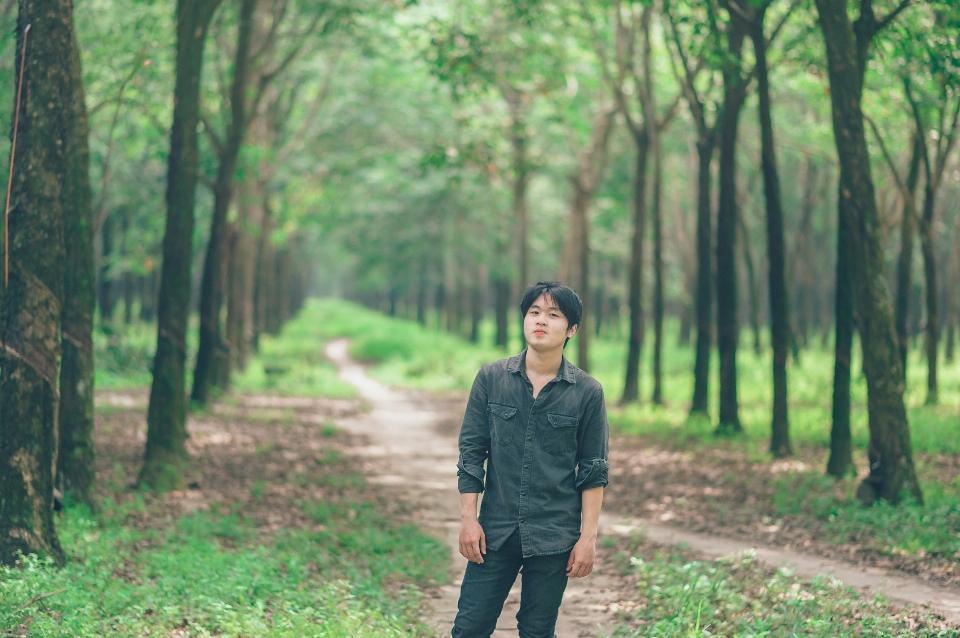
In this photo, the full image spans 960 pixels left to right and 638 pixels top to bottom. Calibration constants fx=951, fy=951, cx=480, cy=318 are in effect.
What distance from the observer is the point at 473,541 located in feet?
12.6

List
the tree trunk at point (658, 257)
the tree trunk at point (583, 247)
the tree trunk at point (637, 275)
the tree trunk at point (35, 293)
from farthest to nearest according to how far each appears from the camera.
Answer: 1. the tree trunk at point (583, 247)
2. the tree trunk at point (637, 275)
3. the tree trunk at point (658, 257)
4. the tree trunk at point (35, 293)

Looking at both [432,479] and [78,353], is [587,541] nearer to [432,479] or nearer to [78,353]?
[78,353]

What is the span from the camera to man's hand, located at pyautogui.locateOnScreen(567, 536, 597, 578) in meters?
3.84

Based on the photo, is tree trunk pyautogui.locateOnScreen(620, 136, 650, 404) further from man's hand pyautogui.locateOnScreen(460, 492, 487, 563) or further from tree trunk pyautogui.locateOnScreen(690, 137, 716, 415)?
man's hand pyautogui.locateOnScreen(460, 492, 487, 563)

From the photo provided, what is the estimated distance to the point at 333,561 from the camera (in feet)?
25.1

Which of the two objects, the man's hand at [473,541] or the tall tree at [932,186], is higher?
the tall tree at [932,186]

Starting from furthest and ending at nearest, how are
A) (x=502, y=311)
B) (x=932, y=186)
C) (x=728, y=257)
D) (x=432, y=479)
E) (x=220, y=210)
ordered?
(x=502, y=311) < (x=932, y=186) < (x=220, y=210) < (x=728, y=257) < (x=432, y=479)

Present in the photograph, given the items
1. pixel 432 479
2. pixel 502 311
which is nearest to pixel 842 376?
pixel 432 479

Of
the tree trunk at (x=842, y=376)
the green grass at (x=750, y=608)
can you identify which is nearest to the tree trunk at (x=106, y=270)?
the tree trunk at (x=842, y=376)

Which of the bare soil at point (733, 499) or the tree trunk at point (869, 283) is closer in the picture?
the bare soil at point (733, 499)

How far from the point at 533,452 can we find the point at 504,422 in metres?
0.17

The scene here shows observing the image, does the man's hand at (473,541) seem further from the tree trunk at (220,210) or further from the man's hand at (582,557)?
the tree trunk at (220,210)

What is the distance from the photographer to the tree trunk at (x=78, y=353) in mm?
8344

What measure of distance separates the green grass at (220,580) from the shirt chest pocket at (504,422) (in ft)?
6.53
